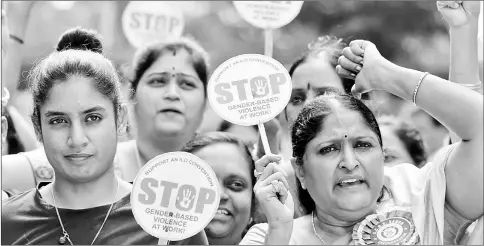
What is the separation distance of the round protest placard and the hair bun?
561 mm

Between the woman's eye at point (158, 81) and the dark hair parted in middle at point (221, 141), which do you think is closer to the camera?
the dark hair parted in middle at point (221, 141)

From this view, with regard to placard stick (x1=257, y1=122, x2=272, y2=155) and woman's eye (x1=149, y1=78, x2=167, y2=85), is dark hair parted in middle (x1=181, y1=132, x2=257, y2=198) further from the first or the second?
woman's eye (x1=149, y1=78, x2=167, y2=85)

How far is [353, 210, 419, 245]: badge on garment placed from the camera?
8.13ft

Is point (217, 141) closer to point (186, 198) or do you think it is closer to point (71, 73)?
point (186, 198)

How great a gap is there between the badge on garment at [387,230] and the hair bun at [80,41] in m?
1.13

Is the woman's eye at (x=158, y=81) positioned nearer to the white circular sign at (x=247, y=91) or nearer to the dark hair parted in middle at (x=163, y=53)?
the dark hair parted in middle at (x=163, y=53)

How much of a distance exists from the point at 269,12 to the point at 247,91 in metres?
0.60

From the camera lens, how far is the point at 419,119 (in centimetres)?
311

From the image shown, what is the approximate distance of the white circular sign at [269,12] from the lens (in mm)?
3062

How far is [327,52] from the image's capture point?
295 cm

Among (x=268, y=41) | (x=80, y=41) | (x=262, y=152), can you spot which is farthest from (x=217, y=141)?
(x=80, y=41)

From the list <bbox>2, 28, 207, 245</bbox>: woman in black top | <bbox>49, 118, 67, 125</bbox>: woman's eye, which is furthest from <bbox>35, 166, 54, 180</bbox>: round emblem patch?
<bbox>49, 118, 67, 125</bbox>: woman's eye

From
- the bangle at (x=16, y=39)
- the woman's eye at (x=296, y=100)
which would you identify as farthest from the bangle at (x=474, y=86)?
the bangle at (x=16, y=39)

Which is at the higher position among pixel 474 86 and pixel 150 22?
pixel 150 22
